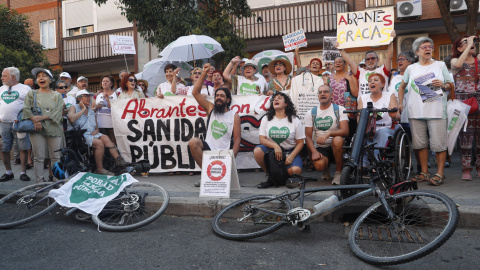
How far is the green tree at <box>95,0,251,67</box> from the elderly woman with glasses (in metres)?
5.86

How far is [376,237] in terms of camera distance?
3.89 m

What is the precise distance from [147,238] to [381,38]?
197 inches

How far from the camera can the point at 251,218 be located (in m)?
4.34

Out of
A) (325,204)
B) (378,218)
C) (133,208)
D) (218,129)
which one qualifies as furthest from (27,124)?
(378,218)

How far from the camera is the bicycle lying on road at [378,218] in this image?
3354 mm

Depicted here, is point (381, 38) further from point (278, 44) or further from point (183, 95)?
point (278, 44)

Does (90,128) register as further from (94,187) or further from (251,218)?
(251,218)

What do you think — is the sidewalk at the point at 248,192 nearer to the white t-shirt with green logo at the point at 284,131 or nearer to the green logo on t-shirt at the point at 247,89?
the white t-shirt with green logo at the point at 284,131

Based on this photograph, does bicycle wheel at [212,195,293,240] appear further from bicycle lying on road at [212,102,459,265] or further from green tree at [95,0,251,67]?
green tree at [95,0,251,67]

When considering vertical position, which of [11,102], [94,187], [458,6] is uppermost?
[458,6]

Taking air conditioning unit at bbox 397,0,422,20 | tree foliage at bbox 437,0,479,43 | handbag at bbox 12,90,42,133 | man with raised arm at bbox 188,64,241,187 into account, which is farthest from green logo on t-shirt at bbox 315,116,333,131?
air conditioning unit at bbox 397,0,422,20

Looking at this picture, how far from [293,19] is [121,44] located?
8.85 meters

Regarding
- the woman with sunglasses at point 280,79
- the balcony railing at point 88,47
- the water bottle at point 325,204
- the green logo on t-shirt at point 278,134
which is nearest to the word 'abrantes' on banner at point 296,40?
the woman with sunglasses at point 280,79

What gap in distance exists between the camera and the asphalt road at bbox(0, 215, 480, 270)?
136 inches
